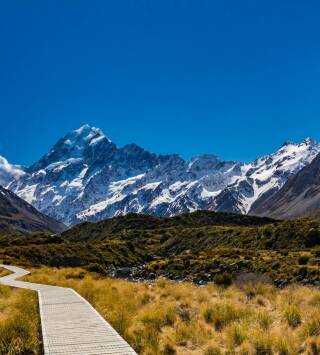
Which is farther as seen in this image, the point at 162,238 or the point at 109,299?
the point at 162,238

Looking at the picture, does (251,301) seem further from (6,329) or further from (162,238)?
(162,238)

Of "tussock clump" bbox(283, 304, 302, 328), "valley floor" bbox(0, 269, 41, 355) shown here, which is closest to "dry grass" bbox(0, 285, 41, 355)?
"valley floor" bbox(0, 269, 41, 355)

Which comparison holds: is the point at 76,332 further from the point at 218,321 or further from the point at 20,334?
the point at 218,321

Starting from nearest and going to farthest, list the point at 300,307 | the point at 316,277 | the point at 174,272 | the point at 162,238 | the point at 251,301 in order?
the point at 300,307 → the point at 251,301 → the point at 316,277 → the point at 174,272 → the point at 162,238

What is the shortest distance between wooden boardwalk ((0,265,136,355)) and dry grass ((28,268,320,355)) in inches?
30.9

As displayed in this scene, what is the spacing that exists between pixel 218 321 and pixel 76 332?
5.31 metres

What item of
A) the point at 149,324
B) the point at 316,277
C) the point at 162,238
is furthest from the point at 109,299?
the point at 162,238

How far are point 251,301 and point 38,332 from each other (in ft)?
31.8

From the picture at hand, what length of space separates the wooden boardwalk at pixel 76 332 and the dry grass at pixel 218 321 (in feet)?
2.57

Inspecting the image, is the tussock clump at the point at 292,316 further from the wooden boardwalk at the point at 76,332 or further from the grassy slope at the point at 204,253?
the grassy slope at the point at 204,253

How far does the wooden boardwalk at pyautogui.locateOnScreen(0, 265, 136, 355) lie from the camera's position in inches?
535

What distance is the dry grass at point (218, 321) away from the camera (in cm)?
1501

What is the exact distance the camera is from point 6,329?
51.6 ft

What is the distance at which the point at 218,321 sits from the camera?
18344mm
